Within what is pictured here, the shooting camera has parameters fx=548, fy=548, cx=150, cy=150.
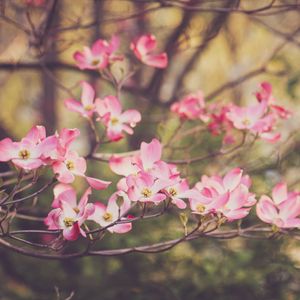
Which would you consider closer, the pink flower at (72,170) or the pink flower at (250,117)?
the pink flower at (72,170)

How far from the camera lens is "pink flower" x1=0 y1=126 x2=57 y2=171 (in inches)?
33.0

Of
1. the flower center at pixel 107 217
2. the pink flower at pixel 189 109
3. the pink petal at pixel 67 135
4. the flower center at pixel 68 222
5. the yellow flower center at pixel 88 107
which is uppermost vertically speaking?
the pink petal at pixel 67 135

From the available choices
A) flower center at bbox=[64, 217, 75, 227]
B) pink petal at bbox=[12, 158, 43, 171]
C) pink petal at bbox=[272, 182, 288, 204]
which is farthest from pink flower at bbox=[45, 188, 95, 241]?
pink petal at bbox=[272, 182, 288, 204]

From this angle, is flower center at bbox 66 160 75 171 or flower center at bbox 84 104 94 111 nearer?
flower center at bbox 66 160 75 171

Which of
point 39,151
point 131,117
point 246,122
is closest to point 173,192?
point 39,151

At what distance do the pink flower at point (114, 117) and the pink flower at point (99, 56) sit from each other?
227mm

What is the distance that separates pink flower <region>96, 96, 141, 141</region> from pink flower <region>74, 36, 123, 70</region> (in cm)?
23

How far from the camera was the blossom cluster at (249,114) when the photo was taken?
134cm

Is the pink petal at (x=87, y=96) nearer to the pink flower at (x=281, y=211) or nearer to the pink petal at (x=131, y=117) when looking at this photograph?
the pink petal at (x=131, y=117)

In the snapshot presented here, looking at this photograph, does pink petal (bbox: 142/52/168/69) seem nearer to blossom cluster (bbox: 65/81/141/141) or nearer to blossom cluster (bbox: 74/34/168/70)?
blossom cluster (bbox: 74/34/168/70)

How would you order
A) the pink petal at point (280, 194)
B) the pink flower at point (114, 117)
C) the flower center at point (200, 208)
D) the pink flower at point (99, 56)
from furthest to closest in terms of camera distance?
the pink flower at point (99, 56), the pink flower at point (114, 117), the pink petal at point (280, 194), the flower center at point (200, 208)

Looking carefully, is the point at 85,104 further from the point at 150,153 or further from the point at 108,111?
the point at 150,153

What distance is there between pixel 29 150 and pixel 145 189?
0.63 feet

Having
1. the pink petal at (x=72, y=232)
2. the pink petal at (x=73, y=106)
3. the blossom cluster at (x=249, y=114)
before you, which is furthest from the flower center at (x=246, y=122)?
the pink petal at (x=72, y=232)
